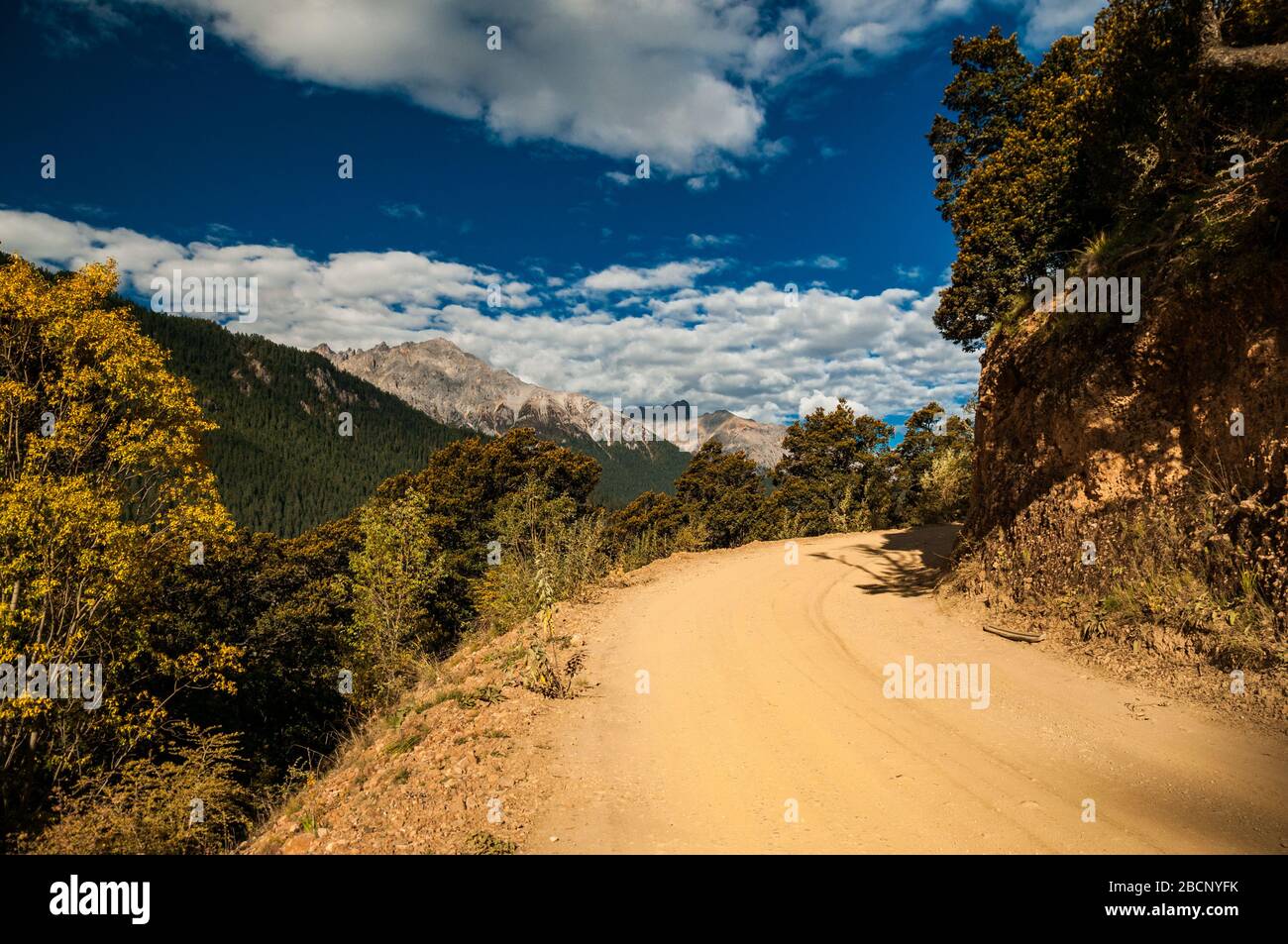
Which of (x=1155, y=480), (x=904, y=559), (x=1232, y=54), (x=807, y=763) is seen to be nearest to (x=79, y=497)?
(x=807, y=763)

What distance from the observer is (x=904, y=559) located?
16938 mm

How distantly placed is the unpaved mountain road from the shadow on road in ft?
11.0

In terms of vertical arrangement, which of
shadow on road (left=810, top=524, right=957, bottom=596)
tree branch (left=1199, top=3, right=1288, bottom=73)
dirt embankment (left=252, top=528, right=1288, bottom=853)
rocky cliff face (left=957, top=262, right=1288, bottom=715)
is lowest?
dirt embankment (left=252, top=528, right=1288, bottom=853)

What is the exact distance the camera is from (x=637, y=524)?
4406cm

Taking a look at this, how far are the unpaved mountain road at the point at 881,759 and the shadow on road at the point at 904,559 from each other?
3366mm

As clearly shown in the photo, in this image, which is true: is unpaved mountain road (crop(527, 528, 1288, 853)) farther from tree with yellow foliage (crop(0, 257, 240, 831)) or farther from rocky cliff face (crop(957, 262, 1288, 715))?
tree with yellow foliage (crop(0, 257, 240, 831))

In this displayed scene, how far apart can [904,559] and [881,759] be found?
12258 mm

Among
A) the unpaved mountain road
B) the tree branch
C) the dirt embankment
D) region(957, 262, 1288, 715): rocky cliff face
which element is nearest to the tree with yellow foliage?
the dirt embankment

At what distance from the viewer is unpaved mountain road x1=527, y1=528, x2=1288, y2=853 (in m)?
4.51

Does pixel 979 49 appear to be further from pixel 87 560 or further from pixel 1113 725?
pixel 87 560

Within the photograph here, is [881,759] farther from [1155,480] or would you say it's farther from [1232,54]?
[1232,54]

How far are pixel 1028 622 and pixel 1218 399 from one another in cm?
402

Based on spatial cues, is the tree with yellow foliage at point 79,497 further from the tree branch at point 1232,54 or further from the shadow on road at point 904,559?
the tree branch at point 1232,54

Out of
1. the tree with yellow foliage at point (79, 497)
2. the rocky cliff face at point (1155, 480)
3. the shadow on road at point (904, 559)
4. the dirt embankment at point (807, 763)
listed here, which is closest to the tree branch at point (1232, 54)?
the rocky cliff face at point (1155, 480)
